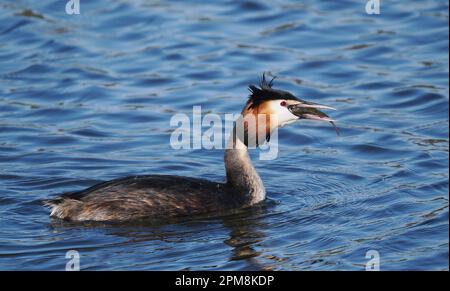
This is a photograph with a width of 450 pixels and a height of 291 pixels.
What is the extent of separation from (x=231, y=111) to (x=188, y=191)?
4.06 metres

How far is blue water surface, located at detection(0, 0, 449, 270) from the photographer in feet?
31.4

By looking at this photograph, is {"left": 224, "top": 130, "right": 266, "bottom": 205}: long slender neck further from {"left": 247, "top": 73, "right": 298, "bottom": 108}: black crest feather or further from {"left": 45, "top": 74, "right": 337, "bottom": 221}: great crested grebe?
{"left": 247, "top": 73, "right": 298, "bottom": 108}: black crest feather

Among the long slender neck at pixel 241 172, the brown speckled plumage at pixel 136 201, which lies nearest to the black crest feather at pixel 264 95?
the long slender neck at pixel 241 172

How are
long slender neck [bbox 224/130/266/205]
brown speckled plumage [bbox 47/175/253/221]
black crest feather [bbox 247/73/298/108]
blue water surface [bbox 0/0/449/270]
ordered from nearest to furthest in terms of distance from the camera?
1. blue water surface [bbox 0/0/449/270]
2. brown speckled plumage [bbox 47/175/253/221]
3. black crest feather [bbox 247/73/298/108]
4. long slender neck [bbox 224/130/266/205]

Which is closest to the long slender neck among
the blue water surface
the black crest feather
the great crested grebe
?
the great crested grebe

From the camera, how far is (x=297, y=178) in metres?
11.7

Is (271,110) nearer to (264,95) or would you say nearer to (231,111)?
(264,95)

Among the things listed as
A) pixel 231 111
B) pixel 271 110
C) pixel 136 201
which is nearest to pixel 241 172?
pixel 271 110

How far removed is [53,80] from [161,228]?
605cm

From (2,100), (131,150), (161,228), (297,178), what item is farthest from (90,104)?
(161,228)

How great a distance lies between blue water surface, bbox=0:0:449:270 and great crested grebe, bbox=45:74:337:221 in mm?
147

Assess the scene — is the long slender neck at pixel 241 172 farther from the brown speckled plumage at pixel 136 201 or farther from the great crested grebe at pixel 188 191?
the brown speckled plumage at pixel 136 201

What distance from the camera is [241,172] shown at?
10.8 metres

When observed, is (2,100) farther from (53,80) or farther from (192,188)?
(192,188)
